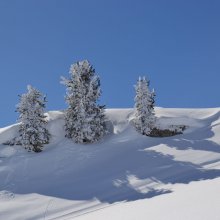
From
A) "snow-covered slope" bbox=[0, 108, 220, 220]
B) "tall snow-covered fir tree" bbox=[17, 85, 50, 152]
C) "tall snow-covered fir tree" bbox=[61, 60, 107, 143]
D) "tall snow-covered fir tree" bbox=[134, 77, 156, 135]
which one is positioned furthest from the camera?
"tall snow-covered fir tree" bbox=[134, 77, 156, 135]


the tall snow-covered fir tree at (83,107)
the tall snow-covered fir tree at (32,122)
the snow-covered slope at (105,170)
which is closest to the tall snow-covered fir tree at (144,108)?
the snow-covered slope at (105,170)

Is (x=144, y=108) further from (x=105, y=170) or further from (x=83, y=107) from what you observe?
(x=105, y=170)

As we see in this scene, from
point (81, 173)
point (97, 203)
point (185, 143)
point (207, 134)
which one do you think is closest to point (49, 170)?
point (81, 173)

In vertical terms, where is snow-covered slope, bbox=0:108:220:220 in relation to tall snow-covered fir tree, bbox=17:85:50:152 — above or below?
below

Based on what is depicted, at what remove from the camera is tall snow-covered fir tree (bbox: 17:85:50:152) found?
34.1 meters

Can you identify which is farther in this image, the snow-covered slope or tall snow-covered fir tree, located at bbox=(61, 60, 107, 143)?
tall snow-covered fir tree, located at bbox=(61, 60, 107, 143)

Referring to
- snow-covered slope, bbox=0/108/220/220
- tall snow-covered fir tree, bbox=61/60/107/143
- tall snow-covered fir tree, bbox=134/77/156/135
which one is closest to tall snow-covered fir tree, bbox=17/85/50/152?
snow-covered slope, bbox=0/108/220/220

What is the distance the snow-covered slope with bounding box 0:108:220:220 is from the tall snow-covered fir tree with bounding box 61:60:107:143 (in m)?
1.06

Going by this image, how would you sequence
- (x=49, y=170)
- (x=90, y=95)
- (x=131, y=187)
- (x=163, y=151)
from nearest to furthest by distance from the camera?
1. (x=131, y=187)
2. (x=49, y=170)
3. (x=163, y=151)
4. (x=90, y=95)

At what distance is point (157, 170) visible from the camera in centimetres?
2766

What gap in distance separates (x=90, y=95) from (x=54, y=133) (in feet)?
15.2

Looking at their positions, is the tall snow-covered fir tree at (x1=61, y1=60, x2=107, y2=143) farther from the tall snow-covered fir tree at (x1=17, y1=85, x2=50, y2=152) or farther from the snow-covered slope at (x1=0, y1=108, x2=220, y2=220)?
the tall snow-covered fir tree at (x1=17, y1=85, x2=50, y2=152)

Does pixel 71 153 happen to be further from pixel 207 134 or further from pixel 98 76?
pixel 207 134

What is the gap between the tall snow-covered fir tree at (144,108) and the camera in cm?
3631
